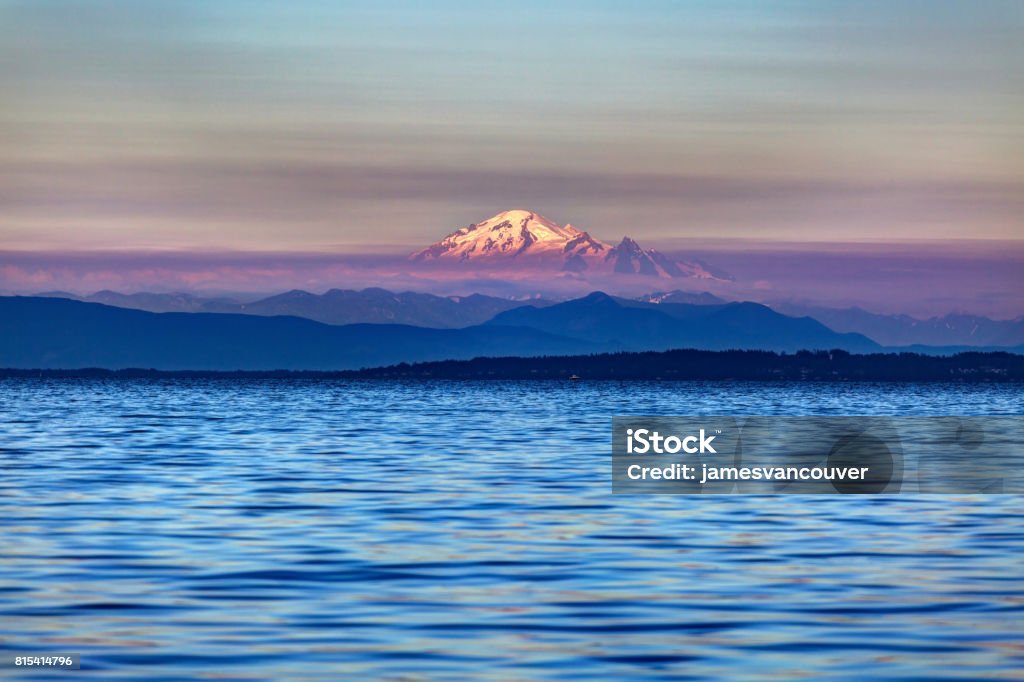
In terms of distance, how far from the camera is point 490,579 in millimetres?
21797

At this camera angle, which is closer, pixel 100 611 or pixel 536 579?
pixel 100 611

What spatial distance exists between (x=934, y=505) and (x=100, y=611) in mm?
18710

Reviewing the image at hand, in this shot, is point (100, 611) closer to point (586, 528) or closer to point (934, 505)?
point (586, 528)

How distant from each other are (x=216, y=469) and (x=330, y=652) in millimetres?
26876

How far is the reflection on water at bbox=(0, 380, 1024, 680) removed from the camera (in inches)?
652

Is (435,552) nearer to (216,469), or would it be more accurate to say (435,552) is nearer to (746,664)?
(746,664)

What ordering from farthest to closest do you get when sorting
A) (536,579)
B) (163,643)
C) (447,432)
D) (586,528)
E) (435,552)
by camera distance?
(447,432) < (586,528) < (435,552) < (536,579) < (163,643)

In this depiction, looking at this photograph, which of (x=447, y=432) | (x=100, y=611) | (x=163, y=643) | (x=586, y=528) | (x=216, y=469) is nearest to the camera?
(x=163, y=643)

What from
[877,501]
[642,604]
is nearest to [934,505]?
[877,501]

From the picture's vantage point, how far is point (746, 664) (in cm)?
1612

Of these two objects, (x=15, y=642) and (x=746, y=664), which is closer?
(x=746, y=664)

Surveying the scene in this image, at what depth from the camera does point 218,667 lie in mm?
15992

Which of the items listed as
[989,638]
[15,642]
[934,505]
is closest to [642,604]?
[989,638]

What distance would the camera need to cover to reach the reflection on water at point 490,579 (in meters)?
16.6
